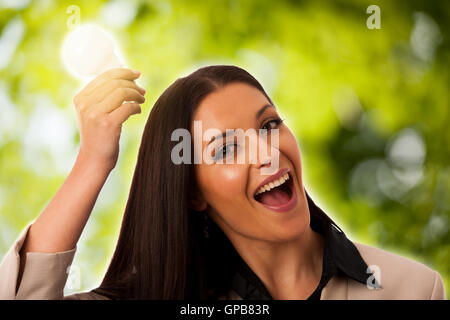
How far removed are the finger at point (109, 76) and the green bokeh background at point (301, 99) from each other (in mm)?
201

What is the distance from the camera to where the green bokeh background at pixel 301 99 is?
5.17 ft

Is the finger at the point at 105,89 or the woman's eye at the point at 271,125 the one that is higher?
the finger at the point at 105,89

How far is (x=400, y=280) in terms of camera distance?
139cm

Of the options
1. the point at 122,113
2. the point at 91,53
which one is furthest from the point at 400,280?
the point at 91,53

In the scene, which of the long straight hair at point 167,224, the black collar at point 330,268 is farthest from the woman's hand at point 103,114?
the black collar at point 330,268

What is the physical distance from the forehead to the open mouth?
158 millimetres

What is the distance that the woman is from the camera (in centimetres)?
133

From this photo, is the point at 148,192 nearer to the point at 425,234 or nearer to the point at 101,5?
the point at 101,5

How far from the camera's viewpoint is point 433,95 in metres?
1.63

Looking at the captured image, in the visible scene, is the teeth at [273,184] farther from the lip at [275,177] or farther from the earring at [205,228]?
the earring at [205,228]

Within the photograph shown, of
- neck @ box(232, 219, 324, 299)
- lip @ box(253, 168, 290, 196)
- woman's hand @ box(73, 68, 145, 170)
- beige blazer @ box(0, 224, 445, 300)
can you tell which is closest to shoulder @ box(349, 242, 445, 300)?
beige blazer @ box(0, 224, 445, 300)

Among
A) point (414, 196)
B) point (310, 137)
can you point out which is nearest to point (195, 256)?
point (310, 137)

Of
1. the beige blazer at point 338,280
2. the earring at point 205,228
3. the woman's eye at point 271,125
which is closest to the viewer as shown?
the beige blazer at point 338,280

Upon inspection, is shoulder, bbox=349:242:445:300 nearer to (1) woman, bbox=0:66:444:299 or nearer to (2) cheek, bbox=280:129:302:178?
(1) woman, bbox=0:66:444:299
